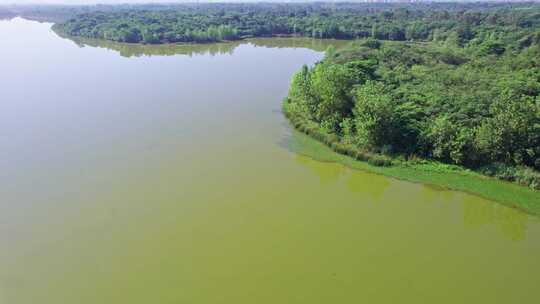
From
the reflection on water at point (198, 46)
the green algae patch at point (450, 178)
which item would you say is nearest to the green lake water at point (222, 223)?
the green algae patch at point (450, 178)

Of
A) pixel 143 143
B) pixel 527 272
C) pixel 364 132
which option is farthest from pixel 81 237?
pixel 527 272

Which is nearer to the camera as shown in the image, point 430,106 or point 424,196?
point 424,196

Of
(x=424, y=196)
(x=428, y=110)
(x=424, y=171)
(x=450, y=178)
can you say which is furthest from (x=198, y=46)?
(x=424, y=196)

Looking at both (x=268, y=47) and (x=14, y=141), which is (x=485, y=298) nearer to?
(x=14, y=141)

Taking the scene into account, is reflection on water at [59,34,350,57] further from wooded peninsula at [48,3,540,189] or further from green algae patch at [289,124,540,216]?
green algae patch at [289,124,540,216]

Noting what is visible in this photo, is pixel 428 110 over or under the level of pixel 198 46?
under

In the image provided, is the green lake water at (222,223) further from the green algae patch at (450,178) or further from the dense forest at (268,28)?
the dense forest at (268,28)

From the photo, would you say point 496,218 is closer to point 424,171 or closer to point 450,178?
point 450,178
